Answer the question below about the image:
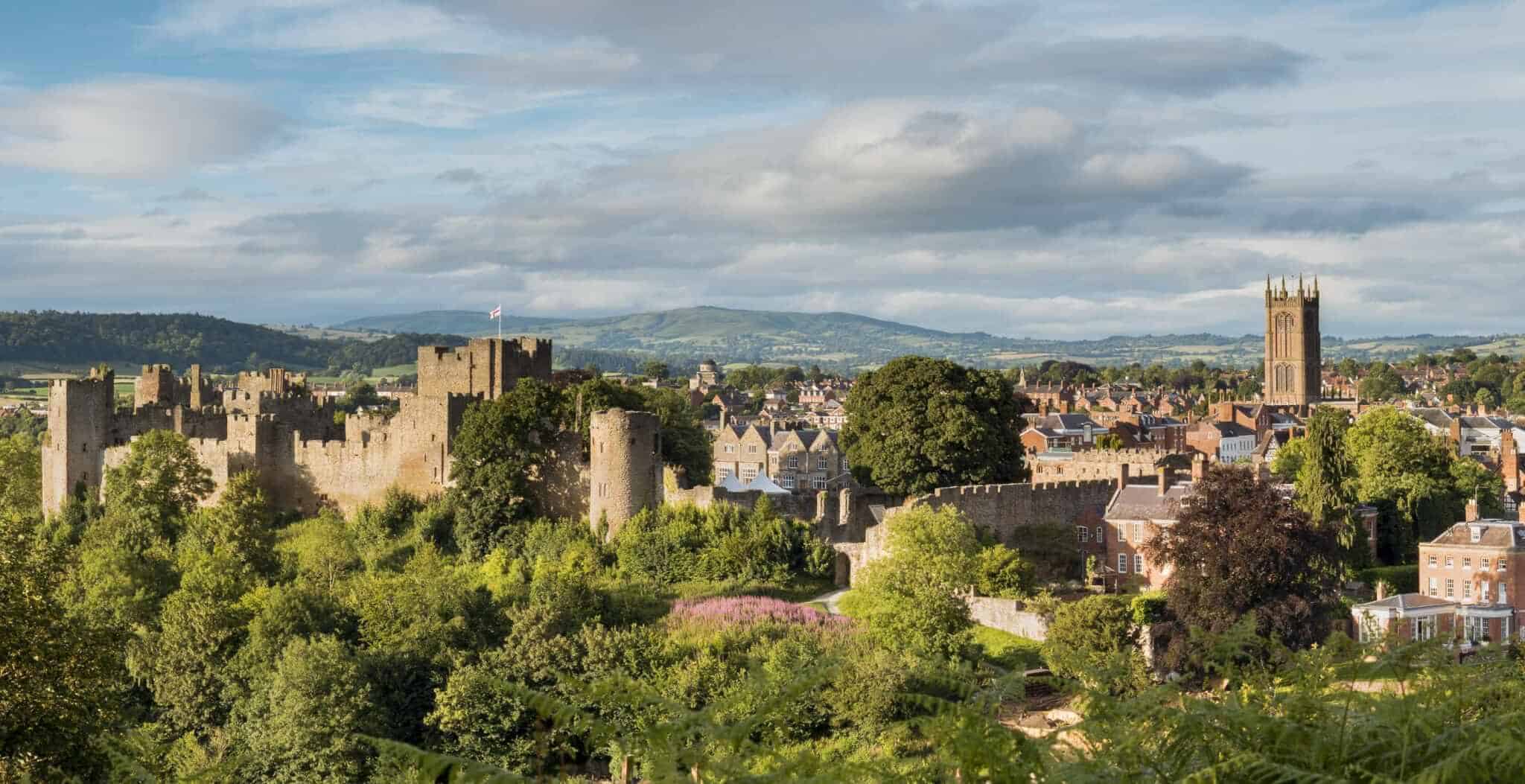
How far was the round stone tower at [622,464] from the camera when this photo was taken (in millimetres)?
34656

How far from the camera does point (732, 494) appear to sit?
3522 cm

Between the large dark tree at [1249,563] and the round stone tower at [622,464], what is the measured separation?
10.6 meters

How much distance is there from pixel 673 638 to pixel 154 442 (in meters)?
18.3

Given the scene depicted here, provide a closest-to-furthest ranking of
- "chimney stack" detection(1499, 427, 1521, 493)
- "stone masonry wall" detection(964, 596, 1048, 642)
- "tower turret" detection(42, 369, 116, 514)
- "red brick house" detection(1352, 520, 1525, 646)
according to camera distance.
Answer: "stone masonry wall" detection(964, 596, 1048, 642)
"red brick house" detection(1352, 520, 1525, 646)
"tower turret" detection(42, 369, 116, 514)
"chimney stack" detection(1499, 427, 1521, 493)

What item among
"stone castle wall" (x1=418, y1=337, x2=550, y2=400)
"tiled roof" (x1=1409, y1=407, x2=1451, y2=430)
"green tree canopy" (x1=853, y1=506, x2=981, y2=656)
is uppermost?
"stone castle wall" (x1=418, y1=337, x2=550, y2=400)

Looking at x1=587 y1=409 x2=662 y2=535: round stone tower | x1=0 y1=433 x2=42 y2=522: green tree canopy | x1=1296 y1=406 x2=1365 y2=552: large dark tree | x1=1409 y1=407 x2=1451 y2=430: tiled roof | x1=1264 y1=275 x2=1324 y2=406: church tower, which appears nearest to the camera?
x1=587 y1=409 x2=662 y2=535: round stone tower

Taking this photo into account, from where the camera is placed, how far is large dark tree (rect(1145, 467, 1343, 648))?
29422 millimetres

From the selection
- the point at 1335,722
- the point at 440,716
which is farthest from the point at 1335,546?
the point at 1335,722

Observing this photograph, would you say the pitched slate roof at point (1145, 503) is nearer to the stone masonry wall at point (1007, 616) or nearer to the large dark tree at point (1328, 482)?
the large dark tree at point (1328, 482)

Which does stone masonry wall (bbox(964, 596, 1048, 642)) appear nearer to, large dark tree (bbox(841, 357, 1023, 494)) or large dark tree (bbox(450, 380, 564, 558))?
large dark tree (bbox(841, 357, 1023, 494))

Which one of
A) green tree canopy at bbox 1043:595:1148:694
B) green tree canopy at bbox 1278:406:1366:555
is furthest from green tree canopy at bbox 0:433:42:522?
green tree canopy at bbox 1278:406:1366:555

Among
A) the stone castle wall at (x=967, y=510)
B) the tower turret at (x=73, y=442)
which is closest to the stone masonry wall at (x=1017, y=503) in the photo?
the stone castle wall at (x=967, y=510)

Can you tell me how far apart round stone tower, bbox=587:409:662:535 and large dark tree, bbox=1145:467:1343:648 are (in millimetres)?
10624

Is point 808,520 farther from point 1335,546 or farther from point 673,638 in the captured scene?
point 1335,546
